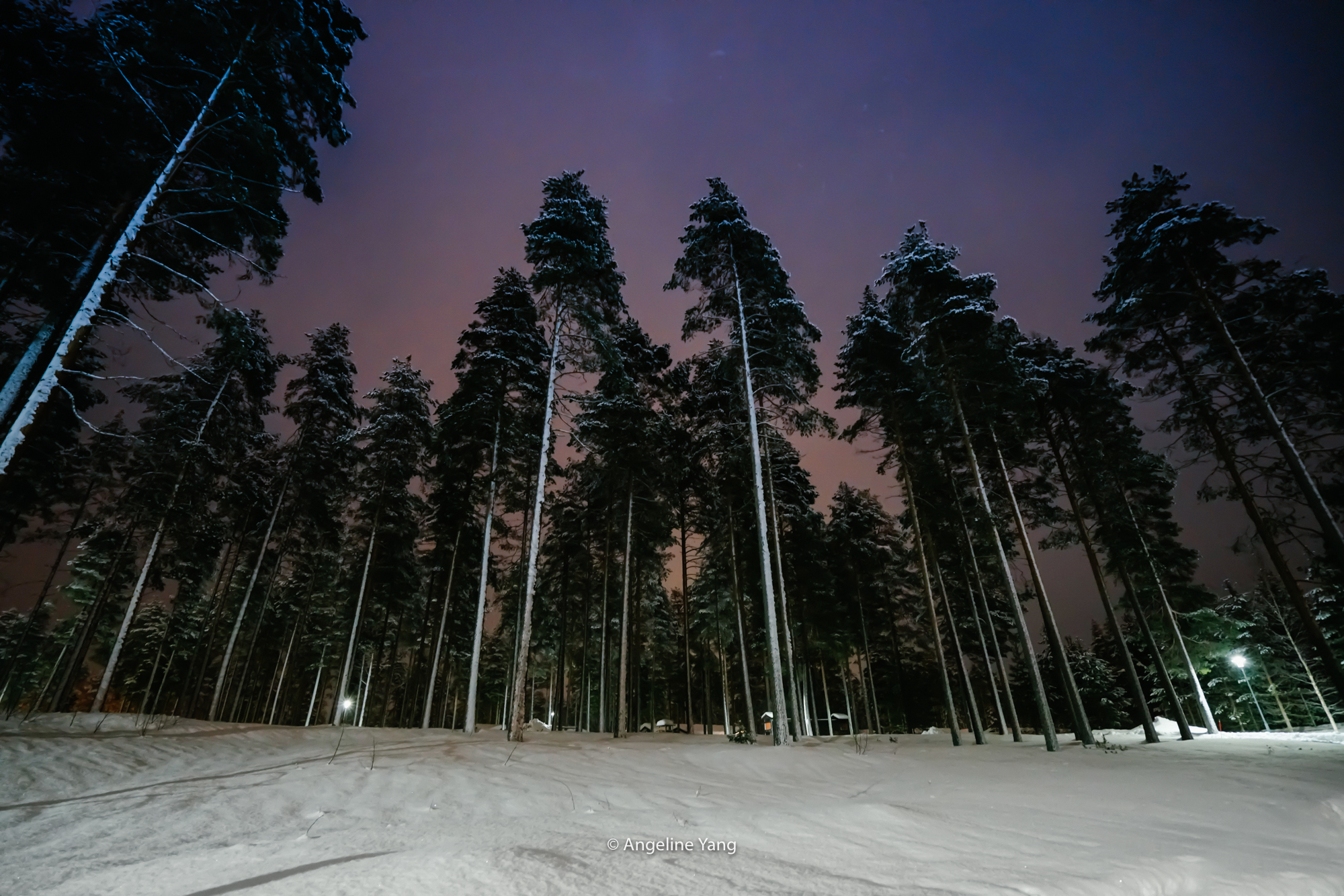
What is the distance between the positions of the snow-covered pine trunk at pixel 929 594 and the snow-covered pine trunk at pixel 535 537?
1115cm

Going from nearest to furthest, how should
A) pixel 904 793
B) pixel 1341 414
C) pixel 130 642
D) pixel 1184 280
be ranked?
pixel 904 793 → pixel 1341 414 → pixel 1184 280 → pixel 130 642

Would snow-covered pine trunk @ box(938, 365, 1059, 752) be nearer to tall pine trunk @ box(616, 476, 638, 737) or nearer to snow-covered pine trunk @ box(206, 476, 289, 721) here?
tall pine trunk @ box(616, 476, 638, 737)

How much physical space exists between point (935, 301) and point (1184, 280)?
5.71 meters

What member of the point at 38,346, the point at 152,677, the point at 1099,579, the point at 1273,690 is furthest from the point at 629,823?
the point at 1273,690

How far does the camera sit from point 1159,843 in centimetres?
371

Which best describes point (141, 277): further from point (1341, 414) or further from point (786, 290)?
point (1341, 414)

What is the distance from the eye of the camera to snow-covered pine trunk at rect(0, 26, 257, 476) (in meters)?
5.64

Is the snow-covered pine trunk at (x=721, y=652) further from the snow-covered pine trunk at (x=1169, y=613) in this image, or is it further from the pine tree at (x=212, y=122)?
the pine tree at (x=212, y=122)

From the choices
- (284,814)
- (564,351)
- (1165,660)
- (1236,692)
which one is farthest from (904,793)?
(1236,692)

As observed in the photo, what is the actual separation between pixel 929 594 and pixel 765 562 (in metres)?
6.39

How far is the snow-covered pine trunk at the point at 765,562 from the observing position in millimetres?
10250

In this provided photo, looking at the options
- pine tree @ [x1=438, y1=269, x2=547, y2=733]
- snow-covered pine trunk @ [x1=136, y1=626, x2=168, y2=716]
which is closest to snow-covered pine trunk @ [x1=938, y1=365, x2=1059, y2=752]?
pine tree @ [x1=438, y1=269, x2=547, y2=733]

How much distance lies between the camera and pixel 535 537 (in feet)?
38.7

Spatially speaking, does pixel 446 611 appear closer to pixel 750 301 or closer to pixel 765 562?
pixel 765 562
